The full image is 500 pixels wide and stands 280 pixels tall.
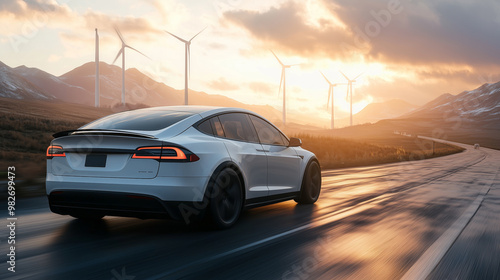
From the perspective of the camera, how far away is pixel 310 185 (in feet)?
28.6

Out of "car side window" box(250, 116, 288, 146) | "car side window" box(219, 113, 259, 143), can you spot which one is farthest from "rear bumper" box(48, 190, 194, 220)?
"car side window" box(250, 116, 288, 146)

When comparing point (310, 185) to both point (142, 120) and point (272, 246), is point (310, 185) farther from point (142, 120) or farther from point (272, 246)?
point (142, 120)

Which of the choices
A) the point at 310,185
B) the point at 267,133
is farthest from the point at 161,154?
the point at 310,185

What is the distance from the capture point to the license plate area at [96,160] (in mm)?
5480

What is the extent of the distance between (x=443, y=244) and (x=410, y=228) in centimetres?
102

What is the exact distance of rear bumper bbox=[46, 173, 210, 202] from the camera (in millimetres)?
5320

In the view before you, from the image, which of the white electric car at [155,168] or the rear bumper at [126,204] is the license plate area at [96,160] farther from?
the rear bumper at [126,204]

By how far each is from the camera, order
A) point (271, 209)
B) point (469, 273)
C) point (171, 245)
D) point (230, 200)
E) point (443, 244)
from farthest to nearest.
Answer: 1. point (271, 209)
2. point (230, 200)
3. point (443, 244)
4. point (171, 245)
5. point (469, 273)

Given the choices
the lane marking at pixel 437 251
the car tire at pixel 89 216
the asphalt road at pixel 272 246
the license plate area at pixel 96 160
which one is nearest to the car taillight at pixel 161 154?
the license plate area at pixel 96 160

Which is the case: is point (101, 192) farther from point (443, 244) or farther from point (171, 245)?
point (443, 244)

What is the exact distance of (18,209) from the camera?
742cm

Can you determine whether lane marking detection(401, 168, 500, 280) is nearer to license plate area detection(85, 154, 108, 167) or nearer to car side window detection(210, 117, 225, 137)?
car side window detection(210, 117, 225, 137)

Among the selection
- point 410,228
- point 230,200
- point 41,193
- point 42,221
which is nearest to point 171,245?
point 230,200

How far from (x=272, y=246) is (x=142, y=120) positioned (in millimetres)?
2169
